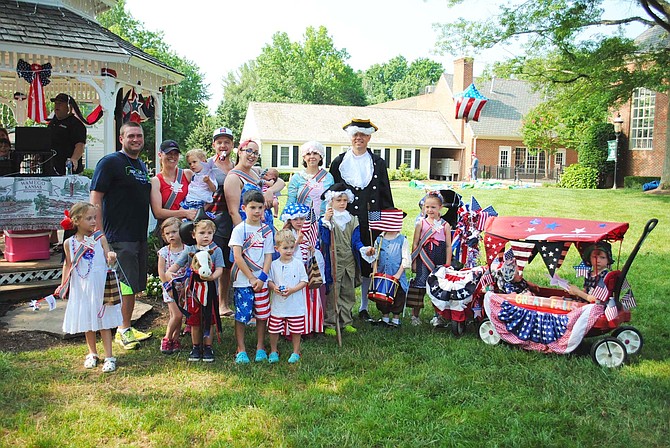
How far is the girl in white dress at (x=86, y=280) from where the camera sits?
4.59m

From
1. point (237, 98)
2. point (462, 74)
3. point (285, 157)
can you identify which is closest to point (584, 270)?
point (285, 157)

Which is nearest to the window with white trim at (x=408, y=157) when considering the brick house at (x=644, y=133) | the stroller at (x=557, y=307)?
the brick house at (x=644, y=133)

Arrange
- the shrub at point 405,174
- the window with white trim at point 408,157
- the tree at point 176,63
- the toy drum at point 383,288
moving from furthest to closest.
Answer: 1. the tree at point 176,63
2. the window with white trim at point 408,157
3. the shrub at point 405,174
4. the toy drum at point 383,288

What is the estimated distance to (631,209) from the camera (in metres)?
15.9

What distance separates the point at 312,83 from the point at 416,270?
55.7m

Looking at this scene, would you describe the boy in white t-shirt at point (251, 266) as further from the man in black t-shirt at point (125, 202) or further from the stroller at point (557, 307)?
the stroller at point (557, 307)

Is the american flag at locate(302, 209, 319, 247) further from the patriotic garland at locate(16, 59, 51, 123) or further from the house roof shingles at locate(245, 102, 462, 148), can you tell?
the house roof shingles at locate(245, 102, 462, 148)

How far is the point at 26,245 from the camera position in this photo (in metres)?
7.36

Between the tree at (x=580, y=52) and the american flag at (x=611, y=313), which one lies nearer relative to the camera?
the american flag at (x=611, y=313)

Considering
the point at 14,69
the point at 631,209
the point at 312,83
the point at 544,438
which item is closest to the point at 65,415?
the point at 544,438

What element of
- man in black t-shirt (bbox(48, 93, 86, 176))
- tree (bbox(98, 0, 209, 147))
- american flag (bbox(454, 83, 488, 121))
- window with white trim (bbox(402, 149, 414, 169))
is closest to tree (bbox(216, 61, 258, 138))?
Result: tree (bbox(98, 0, 209, 147))

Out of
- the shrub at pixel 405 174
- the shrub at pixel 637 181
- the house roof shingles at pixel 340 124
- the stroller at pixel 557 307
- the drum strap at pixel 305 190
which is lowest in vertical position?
the stroller at pixel 557 307

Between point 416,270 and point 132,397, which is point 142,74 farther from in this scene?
point 132,397

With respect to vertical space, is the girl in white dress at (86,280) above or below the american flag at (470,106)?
below
